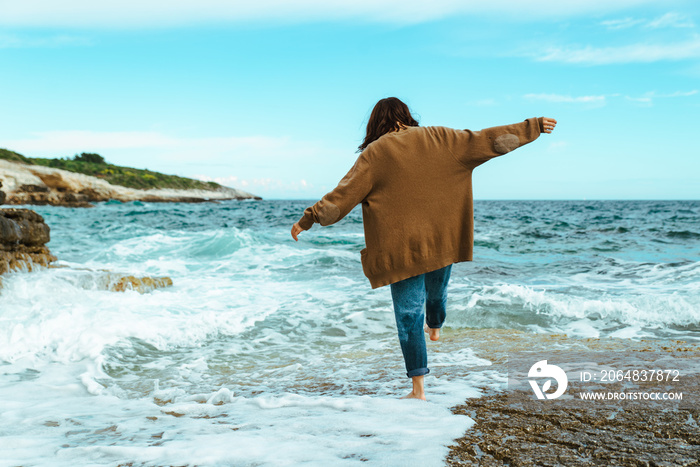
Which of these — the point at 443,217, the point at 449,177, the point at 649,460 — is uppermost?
the point at 449,177

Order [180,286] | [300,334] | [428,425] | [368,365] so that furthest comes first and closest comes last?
1. [180,286]
2. [300,334]
3. [368,365]
4. [428,425]

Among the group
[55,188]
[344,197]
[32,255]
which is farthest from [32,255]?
[55,188]

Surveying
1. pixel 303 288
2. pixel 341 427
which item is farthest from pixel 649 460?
pixel 303 288

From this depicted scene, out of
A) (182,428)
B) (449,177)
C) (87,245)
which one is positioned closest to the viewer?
(182,428)

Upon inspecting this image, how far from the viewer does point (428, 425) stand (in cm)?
251

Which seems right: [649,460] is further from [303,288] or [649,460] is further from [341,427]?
[303,288]

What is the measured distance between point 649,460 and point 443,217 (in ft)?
4.90

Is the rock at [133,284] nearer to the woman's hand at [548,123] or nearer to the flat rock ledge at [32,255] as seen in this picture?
the flat rock ledge at [32,255]

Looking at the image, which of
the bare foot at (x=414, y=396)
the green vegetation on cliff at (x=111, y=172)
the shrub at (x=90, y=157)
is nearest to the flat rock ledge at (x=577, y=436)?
the bare foot at (x=414, y=396)

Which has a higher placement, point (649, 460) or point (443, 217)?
point (443, 217)

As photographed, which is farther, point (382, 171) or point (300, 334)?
point (300, 334)

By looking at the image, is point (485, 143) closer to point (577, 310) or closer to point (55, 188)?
point (577, 310)

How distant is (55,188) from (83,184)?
13.4 ft

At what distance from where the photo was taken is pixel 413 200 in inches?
112
